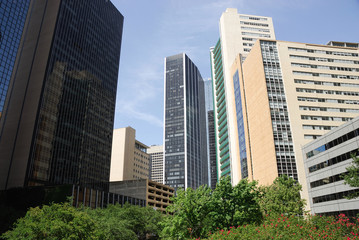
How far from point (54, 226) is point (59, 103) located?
77.8m

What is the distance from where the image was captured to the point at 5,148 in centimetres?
8988

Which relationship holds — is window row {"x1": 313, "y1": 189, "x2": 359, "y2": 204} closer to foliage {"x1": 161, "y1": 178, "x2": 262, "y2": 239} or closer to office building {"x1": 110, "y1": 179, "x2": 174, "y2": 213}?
foliage {"x1": 161, "y1": 178, "x2": 262, "y2": 239}

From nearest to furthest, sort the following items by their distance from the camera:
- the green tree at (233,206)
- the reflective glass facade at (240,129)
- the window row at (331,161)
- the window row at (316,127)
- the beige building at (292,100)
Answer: the green tree at (233,206) → the window row at (331,161) → the beige building at (292,100) → the window row at (316,127) → the reflective glass facade at (240,129)

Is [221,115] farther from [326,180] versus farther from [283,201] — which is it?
[283,201]

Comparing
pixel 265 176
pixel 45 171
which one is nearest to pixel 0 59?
pixel 45 171

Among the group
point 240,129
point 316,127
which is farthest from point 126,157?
point 316,127

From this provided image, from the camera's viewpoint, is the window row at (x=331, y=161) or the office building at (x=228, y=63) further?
the office building at (x=228, y=63)

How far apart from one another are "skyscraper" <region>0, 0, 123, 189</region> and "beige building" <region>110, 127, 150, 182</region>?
1857 inches

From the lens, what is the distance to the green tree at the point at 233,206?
3200 centimetres

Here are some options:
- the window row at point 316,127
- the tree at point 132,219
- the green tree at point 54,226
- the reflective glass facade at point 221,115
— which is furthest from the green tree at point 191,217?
the reflective glass facade at point 221,115

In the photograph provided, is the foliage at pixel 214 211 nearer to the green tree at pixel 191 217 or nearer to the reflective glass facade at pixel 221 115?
the green tree at pixel 191 217

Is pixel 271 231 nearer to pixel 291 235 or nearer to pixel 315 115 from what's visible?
pixel 291 235

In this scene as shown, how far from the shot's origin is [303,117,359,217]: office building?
54656 millimetres

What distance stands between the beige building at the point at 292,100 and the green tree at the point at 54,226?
60279 mm
